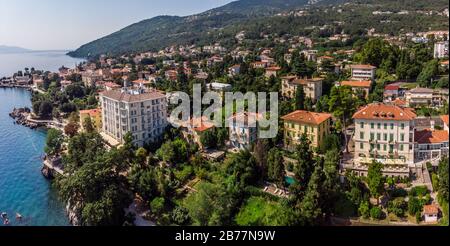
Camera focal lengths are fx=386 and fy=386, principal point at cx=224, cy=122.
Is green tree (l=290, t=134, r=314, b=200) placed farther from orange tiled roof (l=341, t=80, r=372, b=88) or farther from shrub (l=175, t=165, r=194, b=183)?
orange tiled roof (l=341, t=80, r=372, b=88)

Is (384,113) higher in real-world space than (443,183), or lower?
higher

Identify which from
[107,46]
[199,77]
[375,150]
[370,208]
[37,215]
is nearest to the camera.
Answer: [370,208]

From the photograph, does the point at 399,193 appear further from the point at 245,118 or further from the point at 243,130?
the point at 245,118

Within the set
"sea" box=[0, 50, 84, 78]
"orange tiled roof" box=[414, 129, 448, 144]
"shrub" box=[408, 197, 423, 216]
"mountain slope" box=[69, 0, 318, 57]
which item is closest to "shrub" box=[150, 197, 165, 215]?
"shrub" box=[408, 197, 423, 216]

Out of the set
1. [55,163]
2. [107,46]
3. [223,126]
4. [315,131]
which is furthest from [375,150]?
[107,46]

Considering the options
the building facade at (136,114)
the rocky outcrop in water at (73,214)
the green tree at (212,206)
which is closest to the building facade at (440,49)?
the building facade at (136,114)

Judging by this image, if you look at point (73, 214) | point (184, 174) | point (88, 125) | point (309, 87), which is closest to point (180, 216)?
point (184, 174)
